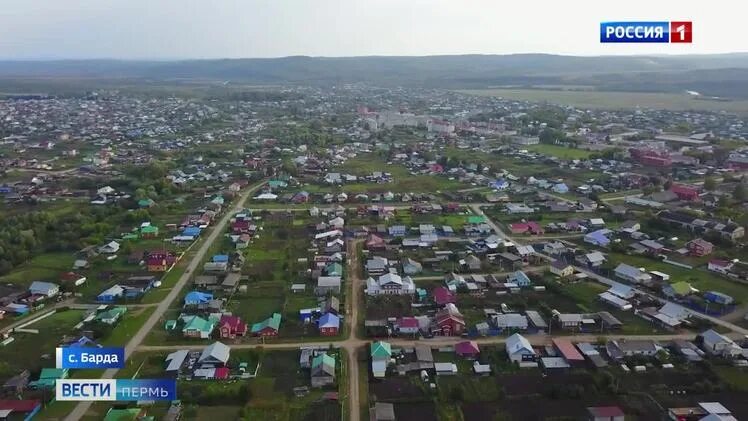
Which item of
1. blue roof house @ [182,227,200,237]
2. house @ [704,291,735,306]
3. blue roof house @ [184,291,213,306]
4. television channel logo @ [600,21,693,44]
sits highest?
television channel logo @ [600,21,693,44]

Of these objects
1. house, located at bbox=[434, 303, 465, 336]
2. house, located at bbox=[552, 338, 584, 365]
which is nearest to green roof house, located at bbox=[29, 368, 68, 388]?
house, located at bbox=[434, 303, 465, 336]

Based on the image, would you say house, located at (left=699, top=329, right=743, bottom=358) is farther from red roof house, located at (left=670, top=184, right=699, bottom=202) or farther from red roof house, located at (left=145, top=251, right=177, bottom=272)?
red roof house, located at (left=145, top=251, right=177, bottom=272)

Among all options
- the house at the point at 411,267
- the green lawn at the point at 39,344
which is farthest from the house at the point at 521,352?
the green lawn at the point at 39,344

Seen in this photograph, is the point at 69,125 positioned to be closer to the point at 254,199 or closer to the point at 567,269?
the point at 254,199

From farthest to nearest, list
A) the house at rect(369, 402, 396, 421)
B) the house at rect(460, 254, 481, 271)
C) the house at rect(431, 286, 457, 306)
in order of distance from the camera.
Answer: the house at rect(460, 254, 481, 271), the house at rect(431, 286, 457, 306), the house at rect(369, 402, 396, 421)

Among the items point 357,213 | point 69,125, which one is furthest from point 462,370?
point 69,125

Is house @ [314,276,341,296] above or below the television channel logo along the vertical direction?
below

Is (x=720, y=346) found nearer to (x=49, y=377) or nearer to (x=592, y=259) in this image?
(x=592, y=259)

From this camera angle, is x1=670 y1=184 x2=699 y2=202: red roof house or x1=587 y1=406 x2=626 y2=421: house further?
x1=670 y1=184 x2=699 y2=202: red roof house

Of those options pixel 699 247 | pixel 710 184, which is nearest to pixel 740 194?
pixel 710 184
